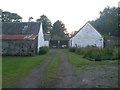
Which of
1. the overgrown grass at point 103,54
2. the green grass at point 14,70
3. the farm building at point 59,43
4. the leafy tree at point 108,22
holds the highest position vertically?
the leafy tree at point 108,22

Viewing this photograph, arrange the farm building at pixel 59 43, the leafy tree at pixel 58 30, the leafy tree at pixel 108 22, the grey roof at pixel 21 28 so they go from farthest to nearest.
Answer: the leafy tree at pixel 58 30, the farm building at pixel 59 43, the leafy tree at pixel 108 22, the grey roof at pixel 21 28

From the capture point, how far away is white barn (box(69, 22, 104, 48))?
57.7 meters

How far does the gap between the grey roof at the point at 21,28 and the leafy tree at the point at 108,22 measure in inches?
926

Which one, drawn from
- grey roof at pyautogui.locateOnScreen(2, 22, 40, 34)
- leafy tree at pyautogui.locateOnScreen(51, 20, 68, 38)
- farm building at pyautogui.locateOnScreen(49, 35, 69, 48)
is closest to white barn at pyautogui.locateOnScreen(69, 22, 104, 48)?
grey roof at pyautogui.locateOnScreen(2, 22, 40, 34)

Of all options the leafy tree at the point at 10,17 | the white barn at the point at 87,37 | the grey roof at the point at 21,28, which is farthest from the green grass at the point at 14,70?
the leafy tree at the point at 10,17

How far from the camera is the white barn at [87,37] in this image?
57688 mm

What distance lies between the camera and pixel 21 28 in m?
49.3

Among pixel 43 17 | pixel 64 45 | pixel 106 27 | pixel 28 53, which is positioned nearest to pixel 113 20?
pixel 106 27

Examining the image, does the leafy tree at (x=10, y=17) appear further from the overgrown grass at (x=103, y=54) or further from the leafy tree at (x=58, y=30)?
the overgrown grass at (x=103, y=54)

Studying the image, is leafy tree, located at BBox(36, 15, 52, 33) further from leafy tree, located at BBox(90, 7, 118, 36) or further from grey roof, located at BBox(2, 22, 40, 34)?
grey roof, located at BBox(2, 22, 40, 34)

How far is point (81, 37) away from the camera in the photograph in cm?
5900

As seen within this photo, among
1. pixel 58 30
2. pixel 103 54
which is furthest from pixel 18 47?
pixel 58 30

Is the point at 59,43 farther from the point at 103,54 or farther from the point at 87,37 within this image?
the point at 103,54

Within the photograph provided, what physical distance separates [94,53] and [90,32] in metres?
25.7
